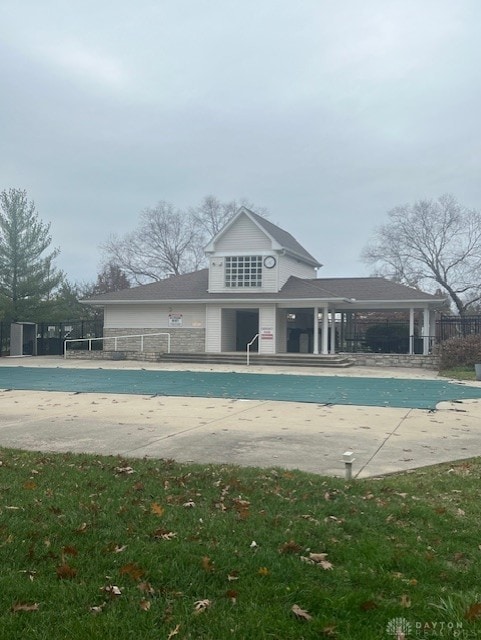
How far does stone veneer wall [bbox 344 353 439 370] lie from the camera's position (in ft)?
86.4

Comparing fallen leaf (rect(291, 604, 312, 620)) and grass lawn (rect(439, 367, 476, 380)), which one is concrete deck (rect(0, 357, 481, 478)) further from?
grass lawn (rect(439, 367, 476, 380))

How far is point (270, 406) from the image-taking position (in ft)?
41.0

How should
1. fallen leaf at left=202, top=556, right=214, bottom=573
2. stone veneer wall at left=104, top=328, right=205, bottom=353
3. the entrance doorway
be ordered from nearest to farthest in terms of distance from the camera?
fallen leaf at left=202, top=556, right=214, bottom=573, stone veneer wall at left=104, top=328, right=205, bottom=353, the entrance doorway

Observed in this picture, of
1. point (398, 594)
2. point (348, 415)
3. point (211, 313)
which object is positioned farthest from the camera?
point (211, 313)

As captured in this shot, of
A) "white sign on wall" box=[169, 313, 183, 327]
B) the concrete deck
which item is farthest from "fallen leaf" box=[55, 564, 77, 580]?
"white sign on wall" box=[169, 313, 183, 327]

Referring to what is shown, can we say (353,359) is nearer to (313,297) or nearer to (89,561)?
(313,297)

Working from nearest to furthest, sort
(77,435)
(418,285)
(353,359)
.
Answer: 1. (77,435)
2. (353,359)
3. (418,285)

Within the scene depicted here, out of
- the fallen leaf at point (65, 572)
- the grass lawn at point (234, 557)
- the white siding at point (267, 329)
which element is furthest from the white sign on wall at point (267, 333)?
the fallen leaf at point (65, 572)

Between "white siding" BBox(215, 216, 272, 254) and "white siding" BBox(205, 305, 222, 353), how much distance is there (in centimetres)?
338

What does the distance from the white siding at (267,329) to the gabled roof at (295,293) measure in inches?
29.8

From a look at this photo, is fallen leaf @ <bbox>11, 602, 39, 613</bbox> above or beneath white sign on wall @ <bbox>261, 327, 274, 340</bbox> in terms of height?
beneath

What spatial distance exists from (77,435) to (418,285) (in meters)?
42.6

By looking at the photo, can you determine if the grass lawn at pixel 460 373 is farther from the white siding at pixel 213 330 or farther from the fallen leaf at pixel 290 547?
the fallen leaf at pixel 290 547

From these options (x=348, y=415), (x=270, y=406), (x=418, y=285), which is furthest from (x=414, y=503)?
(x=418, y=285)
